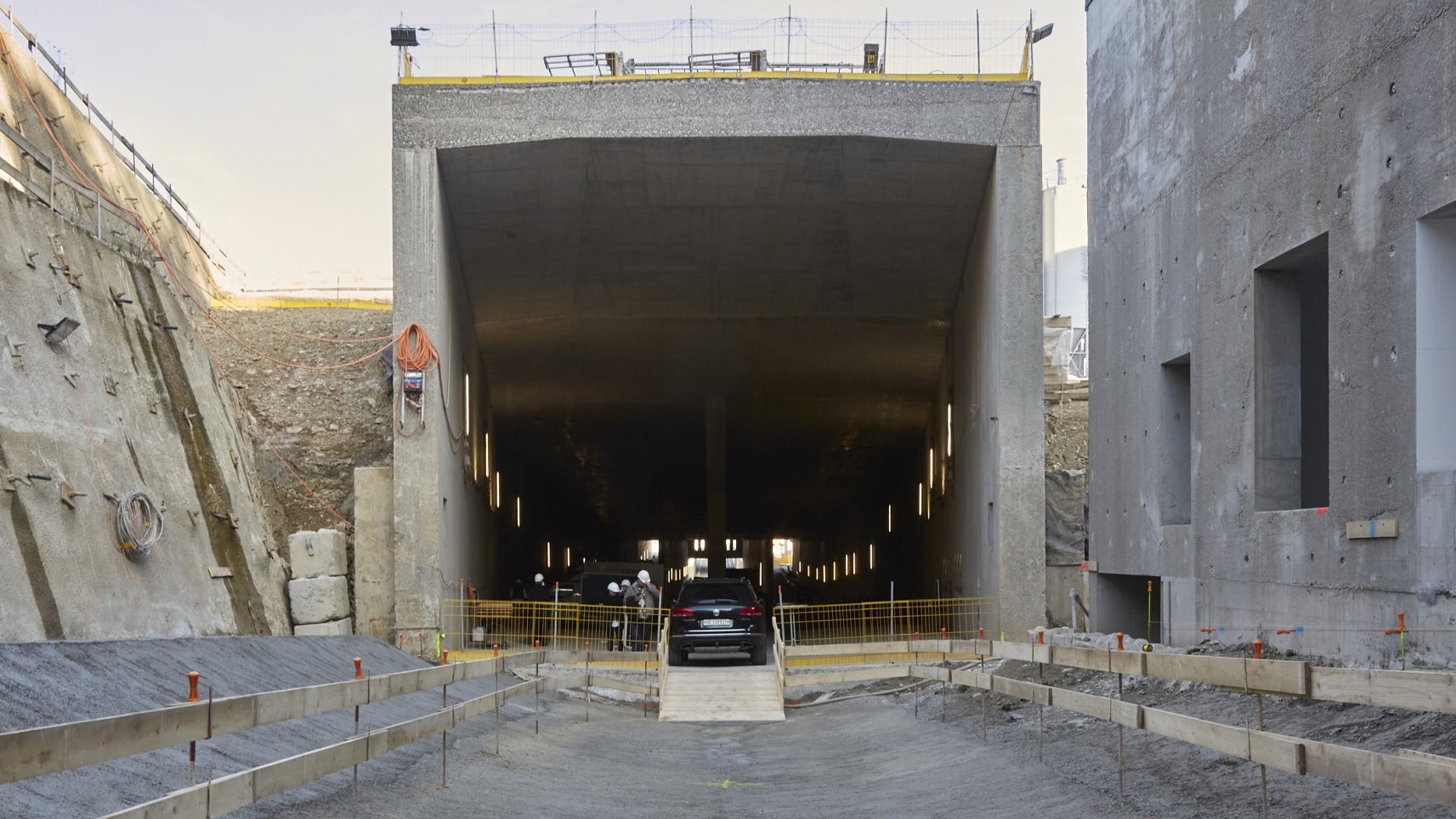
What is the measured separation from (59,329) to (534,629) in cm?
977

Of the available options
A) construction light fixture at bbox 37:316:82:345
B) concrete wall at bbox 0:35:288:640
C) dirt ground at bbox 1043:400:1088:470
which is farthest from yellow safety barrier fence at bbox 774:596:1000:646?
construction light fixture at bbox 37:316:82:345

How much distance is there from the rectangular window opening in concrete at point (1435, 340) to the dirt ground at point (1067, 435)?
1919cm

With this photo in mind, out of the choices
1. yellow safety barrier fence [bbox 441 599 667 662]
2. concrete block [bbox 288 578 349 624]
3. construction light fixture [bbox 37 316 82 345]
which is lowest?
yellow safety barrier fence [bbox 441 599 667 662]

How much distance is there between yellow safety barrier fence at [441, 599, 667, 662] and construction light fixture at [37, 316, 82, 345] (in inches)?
311

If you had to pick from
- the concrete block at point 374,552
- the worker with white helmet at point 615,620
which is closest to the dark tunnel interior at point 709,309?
the concrete block at point 374,552

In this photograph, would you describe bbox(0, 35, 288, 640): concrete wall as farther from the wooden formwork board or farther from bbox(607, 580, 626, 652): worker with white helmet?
the wooden formwork board

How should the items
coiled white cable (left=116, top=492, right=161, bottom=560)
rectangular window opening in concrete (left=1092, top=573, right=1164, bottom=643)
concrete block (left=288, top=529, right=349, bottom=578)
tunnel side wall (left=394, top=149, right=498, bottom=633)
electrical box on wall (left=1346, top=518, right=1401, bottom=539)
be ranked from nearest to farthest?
electrical box on wall (left=1346, top=518, right=1401, bottom=539)
coiled white cable (left=116, top=492, right=161, bottom=560)
rectangular window opening in concrete (left=1092, top=573, right=1164, bottom=643)
tunnel side wall (left=394, top=149, right=498, bottom=633)
concrete block (left=288, top=529, right=349, bottom=578)

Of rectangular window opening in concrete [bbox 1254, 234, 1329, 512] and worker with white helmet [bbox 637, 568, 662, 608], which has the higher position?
rectangular window opening in concrete [bbox 1254, 234, 1329, 512]

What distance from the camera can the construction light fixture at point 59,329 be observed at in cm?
1759

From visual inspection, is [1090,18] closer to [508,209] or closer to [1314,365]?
[1314,365]

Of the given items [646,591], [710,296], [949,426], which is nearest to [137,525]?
[646,591]

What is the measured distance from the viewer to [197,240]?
123ft

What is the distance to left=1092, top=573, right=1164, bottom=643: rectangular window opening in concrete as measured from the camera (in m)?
20.8

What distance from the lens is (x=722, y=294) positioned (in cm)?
3041
